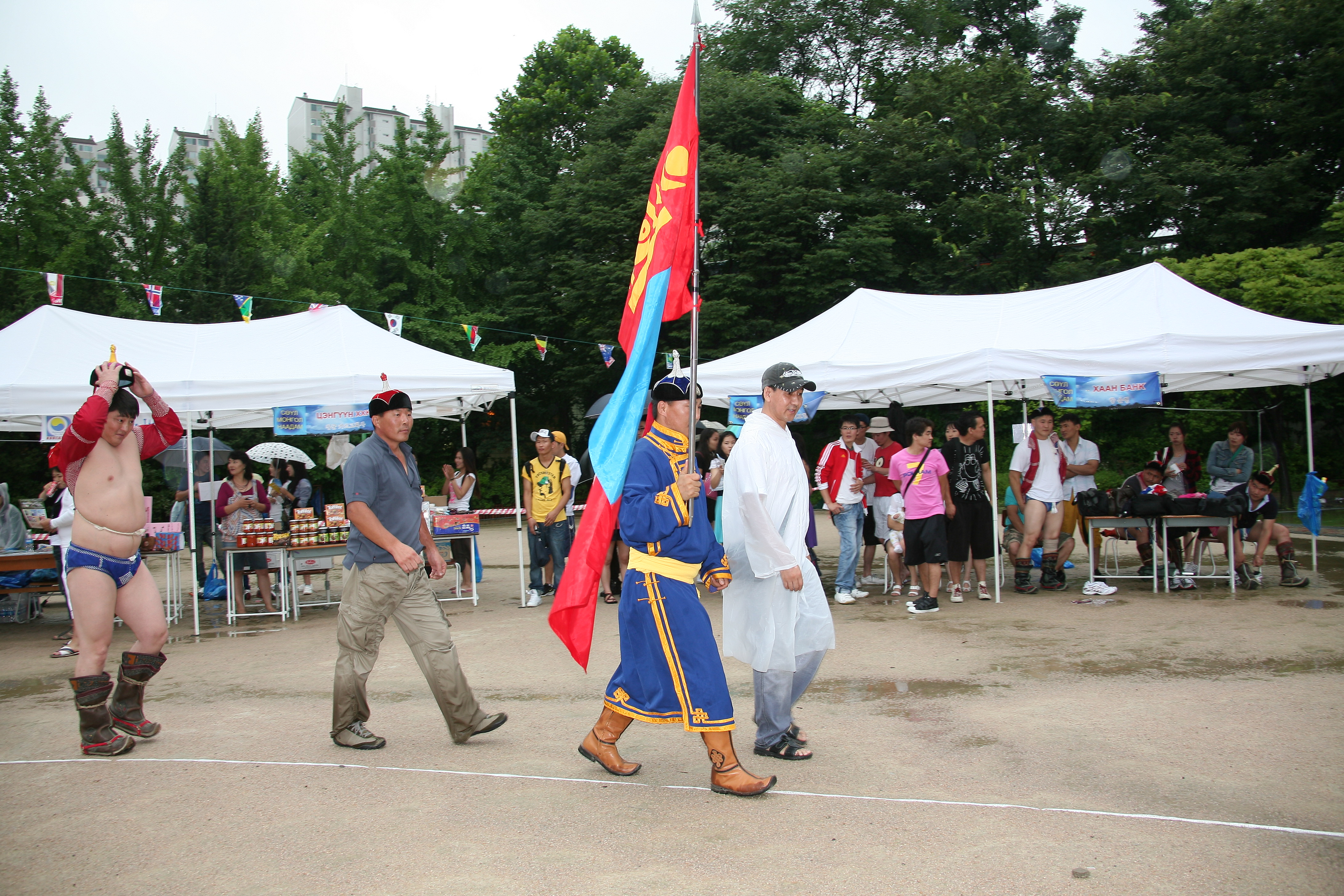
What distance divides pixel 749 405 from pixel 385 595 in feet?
23.4

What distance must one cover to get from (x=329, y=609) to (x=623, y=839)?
8480mm

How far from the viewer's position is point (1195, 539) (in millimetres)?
10633

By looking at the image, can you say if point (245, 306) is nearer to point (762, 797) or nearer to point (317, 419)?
point (317, 419)

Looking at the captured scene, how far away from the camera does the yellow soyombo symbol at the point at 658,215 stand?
4504 mm

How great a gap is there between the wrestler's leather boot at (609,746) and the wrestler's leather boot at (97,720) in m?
2.60

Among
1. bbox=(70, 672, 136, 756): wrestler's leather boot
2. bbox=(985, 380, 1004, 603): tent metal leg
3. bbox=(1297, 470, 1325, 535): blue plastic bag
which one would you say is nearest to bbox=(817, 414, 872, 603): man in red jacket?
bbox=(985, 380, 1004, 603): tent metal leg

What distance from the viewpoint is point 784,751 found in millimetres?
4746

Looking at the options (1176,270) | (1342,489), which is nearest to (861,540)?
(1176,270)

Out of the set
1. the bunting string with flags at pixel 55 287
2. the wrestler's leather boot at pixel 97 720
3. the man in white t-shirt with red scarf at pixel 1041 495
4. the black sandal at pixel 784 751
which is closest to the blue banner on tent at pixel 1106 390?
the man in white t-shirt with red scarf at pixel 1041 495

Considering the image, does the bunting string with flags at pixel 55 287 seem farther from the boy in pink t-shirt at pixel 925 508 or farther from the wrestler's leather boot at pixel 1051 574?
the wrestler's leather boot at pixel 1051 574

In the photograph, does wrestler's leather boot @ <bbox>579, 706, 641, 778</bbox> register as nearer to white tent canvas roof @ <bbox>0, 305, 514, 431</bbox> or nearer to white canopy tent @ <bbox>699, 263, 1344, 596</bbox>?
white canopy tent @ <bbox>699, 263, 1344, 596</bbox>

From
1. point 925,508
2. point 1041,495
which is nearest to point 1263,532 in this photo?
point 1041,495

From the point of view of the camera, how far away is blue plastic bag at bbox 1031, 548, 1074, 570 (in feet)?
38.5

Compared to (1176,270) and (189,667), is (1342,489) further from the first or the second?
(189,667)
